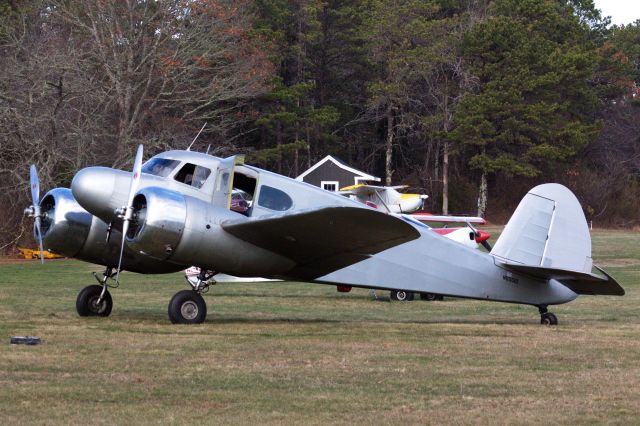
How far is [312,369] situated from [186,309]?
13.9 feet

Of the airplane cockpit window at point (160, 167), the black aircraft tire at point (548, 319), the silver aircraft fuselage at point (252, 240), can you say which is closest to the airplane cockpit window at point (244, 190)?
the silver aircraft fuselage at point (252, 240)

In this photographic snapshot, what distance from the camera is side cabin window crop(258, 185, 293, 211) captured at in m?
15.1

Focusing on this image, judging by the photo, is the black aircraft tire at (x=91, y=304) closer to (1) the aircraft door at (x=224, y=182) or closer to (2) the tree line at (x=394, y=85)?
(1) the aircraft door at (x=224, y=182)

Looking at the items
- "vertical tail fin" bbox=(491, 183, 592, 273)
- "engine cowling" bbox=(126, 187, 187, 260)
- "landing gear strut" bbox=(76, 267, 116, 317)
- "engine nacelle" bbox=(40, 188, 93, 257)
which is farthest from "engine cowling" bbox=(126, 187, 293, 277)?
"vertical tail fin" bbox=(491, 183, 592, 273)

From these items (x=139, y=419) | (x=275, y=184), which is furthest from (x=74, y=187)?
(x=139, y=419)

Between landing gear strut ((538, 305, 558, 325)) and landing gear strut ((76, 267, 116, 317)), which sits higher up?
landing gear strut ((538, 305, 558, 325))

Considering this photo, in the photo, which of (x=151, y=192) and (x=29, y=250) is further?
(x=29, y=250)

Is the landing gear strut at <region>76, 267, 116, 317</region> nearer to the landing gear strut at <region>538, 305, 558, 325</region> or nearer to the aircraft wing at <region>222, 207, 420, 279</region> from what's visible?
the aircraft wing at <region>222, 207, 420, 279</region>

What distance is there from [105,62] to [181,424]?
38672 mm

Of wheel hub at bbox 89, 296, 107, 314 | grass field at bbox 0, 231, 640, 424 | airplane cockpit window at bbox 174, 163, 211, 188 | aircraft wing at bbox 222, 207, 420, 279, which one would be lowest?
grass field at bbox 0, 231, 640, 424

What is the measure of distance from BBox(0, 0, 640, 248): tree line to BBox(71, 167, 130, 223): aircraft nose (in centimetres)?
3178

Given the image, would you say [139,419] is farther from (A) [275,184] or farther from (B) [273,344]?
(A) [275,184]

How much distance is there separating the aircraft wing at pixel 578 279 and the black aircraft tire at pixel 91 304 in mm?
5896

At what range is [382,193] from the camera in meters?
55.0
